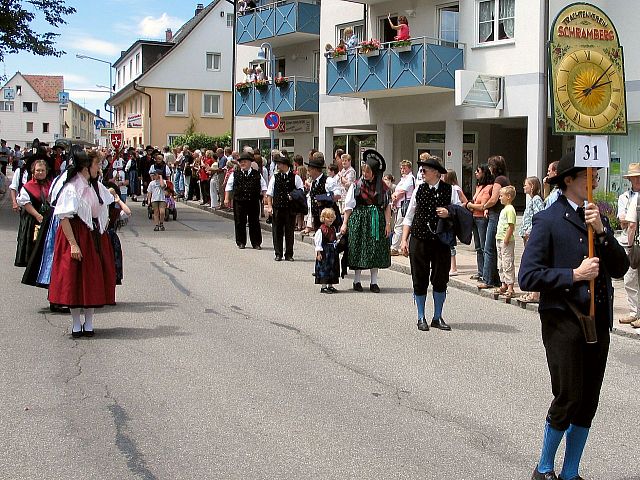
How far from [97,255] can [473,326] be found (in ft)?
13.9

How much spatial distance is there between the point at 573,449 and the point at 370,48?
865 inches

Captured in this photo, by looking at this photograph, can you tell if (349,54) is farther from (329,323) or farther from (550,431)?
(550,431)

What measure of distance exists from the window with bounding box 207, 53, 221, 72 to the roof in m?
68.6

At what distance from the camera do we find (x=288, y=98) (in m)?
33.1

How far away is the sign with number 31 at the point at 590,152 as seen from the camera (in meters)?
4.88

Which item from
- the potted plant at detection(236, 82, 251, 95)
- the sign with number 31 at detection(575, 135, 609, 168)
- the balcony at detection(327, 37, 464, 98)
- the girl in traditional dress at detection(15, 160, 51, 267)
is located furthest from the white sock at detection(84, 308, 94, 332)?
the potted plant at detection(236, 82, 251, 95)

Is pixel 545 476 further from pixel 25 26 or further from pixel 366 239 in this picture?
pixel 25 26

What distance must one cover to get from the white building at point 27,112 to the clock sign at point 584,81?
11960 cm

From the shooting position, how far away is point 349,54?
26906 mm

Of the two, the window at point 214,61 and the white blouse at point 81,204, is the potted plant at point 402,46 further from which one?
the window at point 214,61

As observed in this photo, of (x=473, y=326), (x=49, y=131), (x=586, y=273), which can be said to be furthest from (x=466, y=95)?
(x=49, y=131)

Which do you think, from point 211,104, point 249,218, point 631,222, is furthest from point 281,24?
point 211,104

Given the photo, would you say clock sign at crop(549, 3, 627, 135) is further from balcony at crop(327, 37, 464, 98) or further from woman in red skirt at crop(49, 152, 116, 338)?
balcony at crop(327, 37, 464, 98)

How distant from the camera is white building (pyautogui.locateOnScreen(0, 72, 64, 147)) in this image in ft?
393
